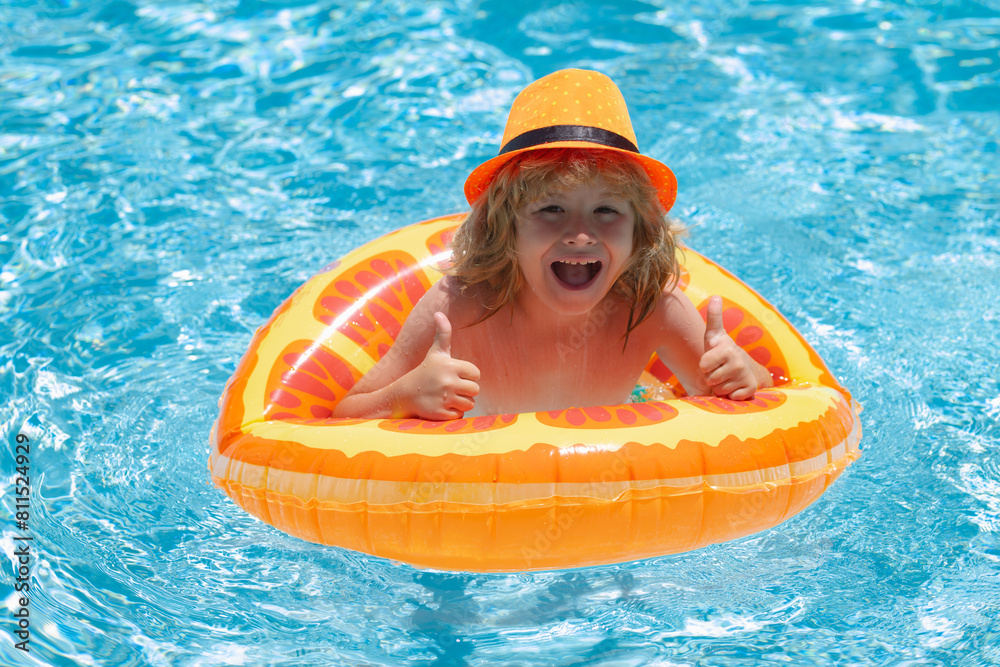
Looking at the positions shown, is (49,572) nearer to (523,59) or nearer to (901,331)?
(901,331)

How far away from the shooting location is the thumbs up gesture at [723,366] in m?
2.91

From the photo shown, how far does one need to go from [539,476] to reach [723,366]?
0.75 m

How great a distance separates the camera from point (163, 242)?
479cm

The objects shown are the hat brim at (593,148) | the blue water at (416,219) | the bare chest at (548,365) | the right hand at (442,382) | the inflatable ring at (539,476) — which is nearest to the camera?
the inflatable ring at (539,476)

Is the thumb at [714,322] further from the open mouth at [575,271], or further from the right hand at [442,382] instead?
the right hand at [442,382]

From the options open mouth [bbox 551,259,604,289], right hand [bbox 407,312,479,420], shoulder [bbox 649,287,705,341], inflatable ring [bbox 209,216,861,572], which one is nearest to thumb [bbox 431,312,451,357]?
right hand [bbox 407,312,479,420]

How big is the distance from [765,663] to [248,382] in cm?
179

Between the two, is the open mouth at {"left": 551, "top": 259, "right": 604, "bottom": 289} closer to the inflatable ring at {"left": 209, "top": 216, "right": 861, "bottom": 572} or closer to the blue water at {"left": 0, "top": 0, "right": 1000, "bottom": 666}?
the inflatable ring at {"left": 209, "top": 216, "right": 861, "bottom": 572}

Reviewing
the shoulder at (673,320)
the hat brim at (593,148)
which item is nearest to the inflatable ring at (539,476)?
the shoulder at (673,320)

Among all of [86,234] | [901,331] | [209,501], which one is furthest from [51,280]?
[901,331]

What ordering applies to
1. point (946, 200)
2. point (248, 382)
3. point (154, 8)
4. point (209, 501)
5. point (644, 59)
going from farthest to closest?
1. point (154, 8)
2. point (644, 59)
3. point (946, 200)
4. point (209, 501)
5. point (248, 382)

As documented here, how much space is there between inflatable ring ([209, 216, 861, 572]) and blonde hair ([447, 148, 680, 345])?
470mm

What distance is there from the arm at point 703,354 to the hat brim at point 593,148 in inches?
14.1

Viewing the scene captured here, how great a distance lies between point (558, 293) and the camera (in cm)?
281
